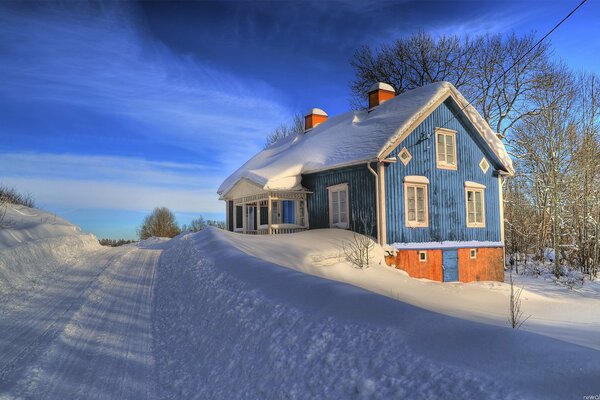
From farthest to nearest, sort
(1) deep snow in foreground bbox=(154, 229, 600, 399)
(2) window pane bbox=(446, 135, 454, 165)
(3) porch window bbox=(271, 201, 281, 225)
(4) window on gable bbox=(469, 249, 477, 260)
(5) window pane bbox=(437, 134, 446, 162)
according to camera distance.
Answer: (3) porch window bbox=(271, 201, 281, 225), (4) window on gable bbox=(469, 249, 477, 260), (2) window pane bbox=(446, 135, 454, 165), (5) window pane bbox=(437, 134, 446, 162), (1) deep snow in foreground bbox=(154, 229, 600, 399)

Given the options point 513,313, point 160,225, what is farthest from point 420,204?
point 160,225

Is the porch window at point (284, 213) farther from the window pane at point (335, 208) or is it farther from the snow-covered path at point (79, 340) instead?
the snow-covered path at point (79, 340)

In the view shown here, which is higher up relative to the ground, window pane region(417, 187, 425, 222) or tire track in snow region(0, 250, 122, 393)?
window pane region(417, 187, 425, 222)

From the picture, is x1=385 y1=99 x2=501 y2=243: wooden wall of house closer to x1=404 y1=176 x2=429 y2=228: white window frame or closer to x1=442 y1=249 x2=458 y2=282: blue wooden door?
x1=404 y1=176 x2=429 y2=228: white window frame

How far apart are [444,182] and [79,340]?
14169mm

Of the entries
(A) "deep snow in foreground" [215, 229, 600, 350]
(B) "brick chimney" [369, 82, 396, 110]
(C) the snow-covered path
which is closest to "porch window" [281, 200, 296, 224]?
(A) "deep snow in foreground" [215, 229, 600, 350]

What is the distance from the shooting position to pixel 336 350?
399 cm

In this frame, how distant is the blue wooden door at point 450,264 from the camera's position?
647 inches

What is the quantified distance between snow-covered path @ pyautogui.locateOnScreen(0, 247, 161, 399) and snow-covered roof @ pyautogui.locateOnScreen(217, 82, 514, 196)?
8.15 m

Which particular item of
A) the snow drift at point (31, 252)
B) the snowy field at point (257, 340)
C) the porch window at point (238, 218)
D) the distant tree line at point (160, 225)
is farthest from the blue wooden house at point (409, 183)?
the distant tree line at point (160, 225)

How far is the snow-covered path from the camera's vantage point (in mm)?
5195

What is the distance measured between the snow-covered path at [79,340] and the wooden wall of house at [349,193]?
25.5 feet

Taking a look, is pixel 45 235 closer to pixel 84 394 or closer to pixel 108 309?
pixel 108 309

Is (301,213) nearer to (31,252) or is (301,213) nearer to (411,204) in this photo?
(411,204)
